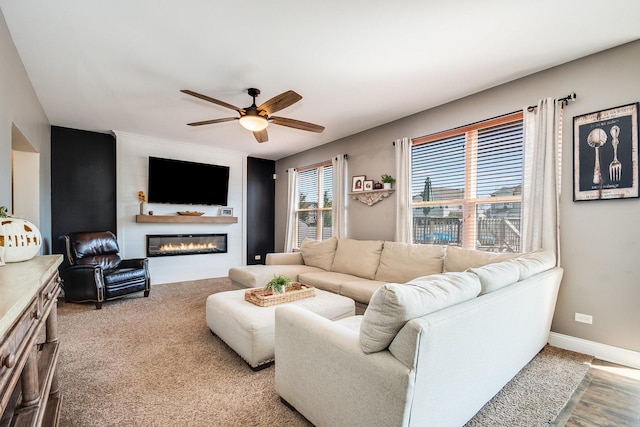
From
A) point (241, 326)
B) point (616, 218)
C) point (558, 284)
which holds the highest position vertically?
point (616, 218)

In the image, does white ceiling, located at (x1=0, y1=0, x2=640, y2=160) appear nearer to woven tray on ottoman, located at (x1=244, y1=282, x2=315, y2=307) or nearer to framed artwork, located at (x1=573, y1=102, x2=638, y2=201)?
framed artwork, located at (x1=573, y1=102, x2=638, y2=201)

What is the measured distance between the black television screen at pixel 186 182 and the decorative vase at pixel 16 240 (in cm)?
386

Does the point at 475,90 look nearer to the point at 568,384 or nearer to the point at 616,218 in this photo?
the point at 616,218

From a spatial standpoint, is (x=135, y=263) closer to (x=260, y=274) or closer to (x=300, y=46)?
(x=260, y=274)

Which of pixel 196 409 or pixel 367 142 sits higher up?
pixel 367 142

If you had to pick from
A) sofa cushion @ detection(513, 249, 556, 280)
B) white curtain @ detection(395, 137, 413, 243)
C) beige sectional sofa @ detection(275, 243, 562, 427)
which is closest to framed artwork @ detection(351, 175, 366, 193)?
white curtain @ detection(395, 137, 413, 243)

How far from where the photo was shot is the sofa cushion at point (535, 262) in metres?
2.09

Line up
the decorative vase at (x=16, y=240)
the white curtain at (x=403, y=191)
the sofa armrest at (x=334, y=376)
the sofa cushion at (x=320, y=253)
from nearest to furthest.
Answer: the sofa armrest at (x=334, y=376)
the decorative vase at (x=16, y=240)
the white curtain at (x=403, y=191)
the sofa cushion at (x=320, y=253)

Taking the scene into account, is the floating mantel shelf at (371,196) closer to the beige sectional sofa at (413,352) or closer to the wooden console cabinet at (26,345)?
the beige sectional sofa at (413,352)

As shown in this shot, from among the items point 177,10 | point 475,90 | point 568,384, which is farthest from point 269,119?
point 568,384

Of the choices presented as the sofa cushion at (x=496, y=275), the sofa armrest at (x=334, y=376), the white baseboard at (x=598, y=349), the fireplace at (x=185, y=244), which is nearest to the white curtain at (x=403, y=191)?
the white baseboard at (x=598, y=349)

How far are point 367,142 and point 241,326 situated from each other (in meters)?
3.42

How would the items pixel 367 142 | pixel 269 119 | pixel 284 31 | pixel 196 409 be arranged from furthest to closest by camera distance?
pixel 367 142, pixel 269 119, pixel 284 31, pixel 196 409

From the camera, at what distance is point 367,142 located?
4.73 m
